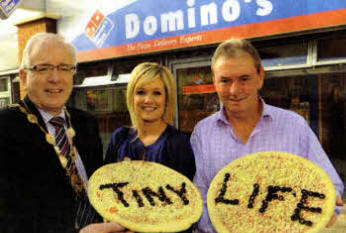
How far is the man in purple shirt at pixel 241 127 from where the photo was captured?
3.50 feet

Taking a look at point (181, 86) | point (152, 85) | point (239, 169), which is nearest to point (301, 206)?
point (239, 169)

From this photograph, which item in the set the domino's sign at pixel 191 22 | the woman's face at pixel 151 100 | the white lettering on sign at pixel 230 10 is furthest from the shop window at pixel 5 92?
the white lettering on sign at pixel 230 10

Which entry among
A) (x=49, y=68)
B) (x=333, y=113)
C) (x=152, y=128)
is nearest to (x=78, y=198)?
(x=152, y=128)

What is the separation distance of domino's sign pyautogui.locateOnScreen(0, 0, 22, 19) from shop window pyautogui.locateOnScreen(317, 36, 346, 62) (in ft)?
4.80

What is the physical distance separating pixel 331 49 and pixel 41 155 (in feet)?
4.84

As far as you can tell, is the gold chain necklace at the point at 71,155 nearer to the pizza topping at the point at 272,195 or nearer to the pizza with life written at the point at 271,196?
the pizza with life written at the point at 271,196

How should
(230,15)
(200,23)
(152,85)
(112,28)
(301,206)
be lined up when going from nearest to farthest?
(301,206) < (152,85) < (230,15) < (200,23) < (112,28)

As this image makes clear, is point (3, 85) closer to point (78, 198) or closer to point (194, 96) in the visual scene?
point (78, 198)

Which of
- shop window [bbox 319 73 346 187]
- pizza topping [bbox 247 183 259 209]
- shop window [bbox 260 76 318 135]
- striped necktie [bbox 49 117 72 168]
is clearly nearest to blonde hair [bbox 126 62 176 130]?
striped necktie [bbox 49 117 72 168]

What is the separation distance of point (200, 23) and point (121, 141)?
33.3 inches

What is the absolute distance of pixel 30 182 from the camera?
107cm

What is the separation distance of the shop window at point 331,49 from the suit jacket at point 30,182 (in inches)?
54.5

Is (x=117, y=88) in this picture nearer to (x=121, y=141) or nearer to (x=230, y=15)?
(x=121, y=141)

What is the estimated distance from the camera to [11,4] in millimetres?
1338
